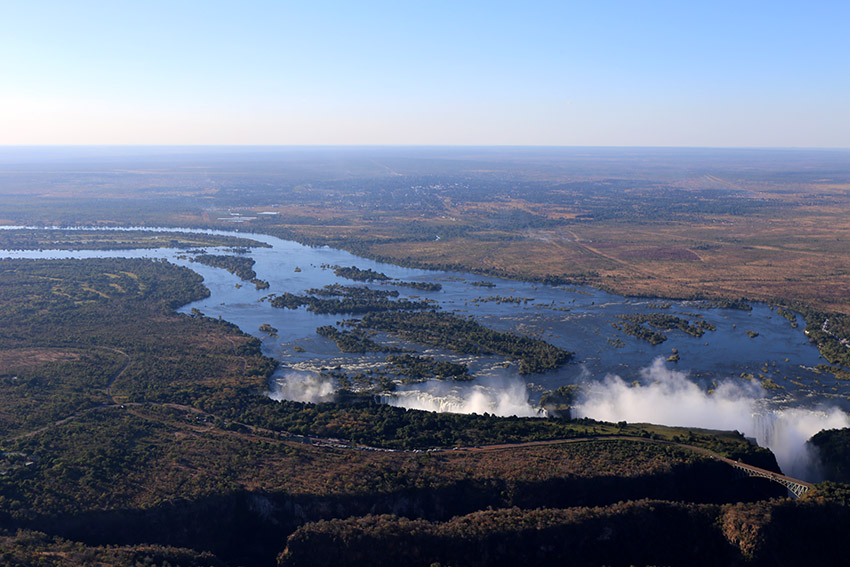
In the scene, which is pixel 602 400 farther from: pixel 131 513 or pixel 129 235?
pixel 129 235

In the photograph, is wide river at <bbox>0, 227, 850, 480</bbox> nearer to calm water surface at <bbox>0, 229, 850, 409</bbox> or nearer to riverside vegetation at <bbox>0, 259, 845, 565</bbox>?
calm water surface at <bbox>0, 229, 850, 409</bbox>

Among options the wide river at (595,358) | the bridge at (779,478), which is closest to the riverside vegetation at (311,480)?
the bridge at (779,478)

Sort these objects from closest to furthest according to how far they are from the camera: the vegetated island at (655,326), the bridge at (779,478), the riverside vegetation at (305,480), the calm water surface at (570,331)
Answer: the riverside vegetation at (305,480), the bridge at (779,478), the calm water surface at (570,331), the vegetated island at (655,326)

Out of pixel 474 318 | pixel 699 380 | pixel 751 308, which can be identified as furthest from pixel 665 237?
pixel 699 380

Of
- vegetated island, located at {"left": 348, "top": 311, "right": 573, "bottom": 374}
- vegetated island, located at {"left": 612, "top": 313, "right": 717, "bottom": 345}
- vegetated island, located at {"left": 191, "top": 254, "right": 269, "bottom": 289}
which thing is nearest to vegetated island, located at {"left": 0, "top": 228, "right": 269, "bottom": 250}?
vegetated island, located at {"left": 191, "top": 254, "right": 269, "bottom": 289}

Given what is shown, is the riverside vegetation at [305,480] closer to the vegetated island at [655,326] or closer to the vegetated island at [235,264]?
the vegetated island at [655,326]

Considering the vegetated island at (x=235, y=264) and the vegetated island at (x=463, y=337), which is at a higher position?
the vegetated island at (x=235, y=264)

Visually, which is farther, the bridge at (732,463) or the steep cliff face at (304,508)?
the bridge at (732,463)

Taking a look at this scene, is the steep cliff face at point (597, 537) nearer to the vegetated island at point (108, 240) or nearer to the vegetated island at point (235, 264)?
the vegetated island at point (235, 264)

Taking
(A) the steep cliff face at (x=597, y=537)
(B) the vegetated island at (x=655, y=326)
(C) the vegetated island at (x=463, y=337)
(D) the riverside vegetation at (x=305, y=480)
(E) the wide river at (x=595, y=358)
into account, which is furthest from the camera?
(B) the vegetated island at (x=655, y=326)

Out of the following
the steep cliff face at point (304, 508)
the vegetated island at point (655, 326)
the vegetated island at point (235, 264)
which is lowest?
the steep cliff face at point (304, 508)
